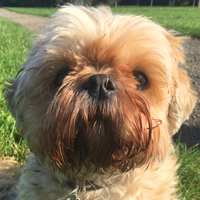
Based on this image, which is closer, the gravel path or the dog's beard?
the dog's beard

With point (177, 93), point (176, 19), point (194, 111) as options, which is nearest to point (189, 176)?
point (177, 93)

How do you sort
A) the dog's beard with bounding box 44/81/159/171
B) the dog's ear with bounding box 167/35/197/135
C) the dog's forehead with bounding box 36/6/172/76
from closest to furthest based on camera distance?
1. the dog's beard with bounding box 44/81/159/171
2. the dog's forehead with bounding box 36/6/172/76
3. the dog's ear with bounding box 167/35/197/135

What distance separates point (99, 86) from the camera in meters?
1.52

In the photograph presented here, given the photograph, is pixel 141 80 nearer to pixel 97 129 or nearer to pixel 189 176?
pixel 97 129

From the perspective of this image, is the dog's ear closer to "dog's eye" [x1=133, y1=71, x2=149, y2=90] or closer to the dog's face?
the dog's face

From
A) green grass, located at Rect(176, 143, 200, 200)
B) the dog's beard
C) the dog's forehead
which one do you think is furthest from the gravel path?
the dog's beard

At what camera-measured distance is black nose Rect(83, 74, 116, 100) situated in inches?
60.3

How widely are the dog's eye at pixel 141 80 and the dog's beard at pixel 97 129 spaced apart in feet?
0.73

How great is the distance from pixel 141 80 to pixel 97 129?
22.2 inches

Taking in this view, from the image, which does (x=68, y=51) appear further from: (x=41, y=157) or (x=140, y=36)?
(x=41, y=157)

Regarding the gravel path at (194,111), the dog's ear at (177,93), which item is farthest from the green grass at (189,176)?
the dog's ear at (177,93)

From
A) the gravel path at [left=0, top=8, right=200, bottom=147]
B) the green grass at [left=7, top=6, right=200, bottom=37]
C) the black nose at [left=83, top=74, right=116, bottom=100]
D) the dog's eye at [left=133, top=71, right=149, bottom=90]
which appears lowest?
the green grass at [left=7, top=6, right=200, bottom=37]

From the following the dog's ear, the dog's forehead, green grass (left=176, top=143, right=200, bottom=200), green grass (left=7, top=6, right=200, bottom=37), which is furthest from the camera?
green grass (left=7, top=6, right=200, bottom=37)

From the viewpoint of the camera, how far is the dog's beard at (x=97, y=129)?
1522 millimetres
